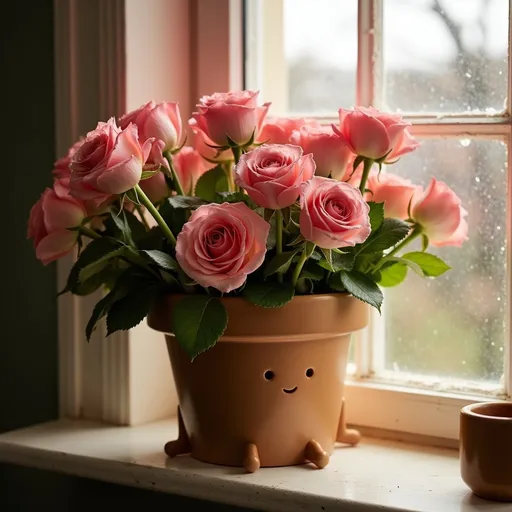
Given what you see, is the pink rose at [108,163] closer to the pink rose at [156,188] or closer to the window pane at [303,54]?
the pink rose at [156,188]

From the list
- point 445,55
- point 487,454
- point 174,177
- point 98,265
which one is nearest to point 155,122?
point 174,177

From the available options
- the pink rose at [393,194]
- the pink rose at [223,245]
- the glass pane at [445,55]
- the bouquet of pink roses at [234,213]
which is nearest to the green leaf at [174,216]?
the bouquet of pink roses at [234,213]

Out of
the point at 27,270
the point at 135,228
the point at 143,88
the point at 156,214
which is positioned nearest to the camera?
the point at 156,214

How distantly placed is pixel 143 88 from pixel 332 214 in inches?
17.9

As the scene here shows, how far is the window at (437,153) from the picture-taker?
109cm

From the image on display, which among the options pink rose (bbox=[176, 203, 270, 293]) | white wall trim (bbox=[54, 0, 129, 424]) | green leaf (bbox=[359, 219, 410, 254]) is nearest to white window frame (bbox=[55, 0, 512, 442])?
white wall trim (bbox=[54, 0, 129, 424])

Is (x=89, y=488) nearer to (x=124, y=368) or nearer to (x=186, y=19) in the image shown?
(x=124, y=368)

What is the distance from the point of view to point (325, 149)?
985 mm

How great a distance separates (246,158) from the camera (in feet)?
3.00

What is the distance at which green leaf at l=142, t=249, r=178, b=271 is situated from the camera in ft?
3.10

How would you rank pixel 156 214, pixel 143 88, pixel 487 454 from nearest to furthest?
pixel 487 454 < pixel 156 214 < pixel 143 88

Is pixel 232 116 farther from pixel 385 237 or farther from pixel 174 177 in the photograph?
pixel 385 237

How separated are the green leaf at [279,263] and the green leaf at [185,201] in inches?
4.7

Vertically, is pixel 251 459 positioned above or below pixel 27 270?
below
